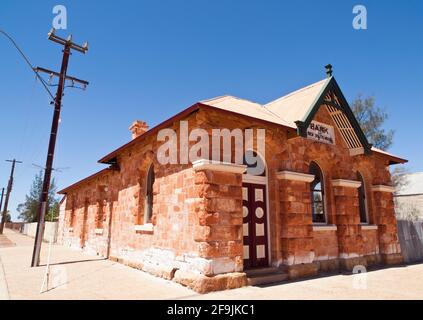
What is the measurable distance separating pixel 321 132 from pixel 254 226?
12.3 ft

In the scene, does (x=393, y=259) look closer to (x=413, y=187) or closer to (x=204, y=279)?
(x=204, y=279)

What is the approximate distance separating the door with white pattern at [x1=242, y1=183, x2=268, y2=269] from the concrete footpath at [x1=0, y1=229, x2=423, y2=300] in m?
0.95

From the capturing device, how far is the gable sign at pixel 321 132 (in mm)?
8422

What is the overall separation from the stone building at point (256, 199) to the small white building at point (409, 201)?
46.1ft

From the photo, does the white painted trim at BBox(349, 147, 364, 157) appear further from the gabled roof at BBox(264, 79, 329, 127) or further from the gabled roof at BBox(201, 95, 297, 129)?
the gabled roof at BBox(201, 95, 297, 129)

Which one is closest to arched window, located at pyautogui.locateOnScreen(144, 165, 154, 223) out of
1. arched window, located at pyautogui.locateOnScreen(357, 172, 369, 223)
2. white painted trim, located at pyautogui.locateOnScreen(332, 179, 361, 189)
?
white painted trim, located at pyautogui.locateOnScreen(332, 179, 361, 189)

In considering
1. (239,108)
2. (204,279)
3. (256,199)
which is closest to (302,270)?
(256,199)

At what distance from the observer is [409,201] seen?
22422 mm

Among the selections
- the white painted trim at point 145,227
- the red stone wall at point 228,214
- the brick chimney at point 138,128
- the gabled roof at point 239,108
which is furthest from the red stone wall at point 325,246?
the brick chimney at point 138,128

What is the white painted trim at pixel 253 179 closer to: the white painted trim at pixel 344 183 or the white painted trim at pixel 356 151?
the white painted trim at pixel 344 183

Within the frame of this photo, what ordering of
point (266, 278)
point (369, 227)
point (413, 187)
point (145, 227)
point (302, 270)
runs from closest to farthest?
point (266, 278) → point (302, 270) → point (145, 227) → point (369, 227) → point (413, 187)
